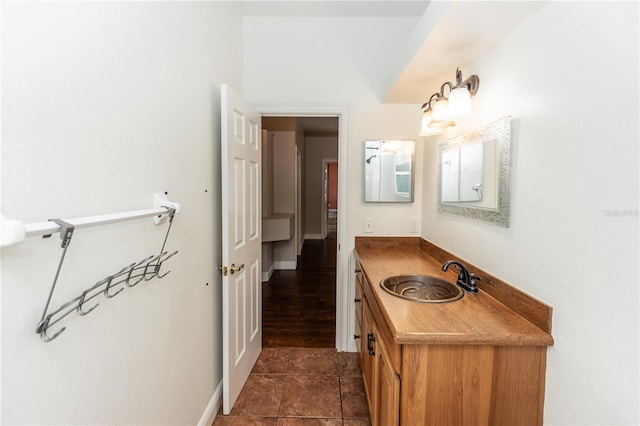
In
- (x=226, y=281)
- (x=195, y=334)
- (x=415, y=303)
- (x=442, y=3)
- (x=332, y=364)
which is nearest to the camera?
(x=442, y=3)

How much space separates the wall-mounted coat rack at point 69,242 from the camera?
565mm

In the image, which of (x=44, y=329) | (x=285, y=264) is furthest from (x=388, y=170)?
(x=285, y=264)

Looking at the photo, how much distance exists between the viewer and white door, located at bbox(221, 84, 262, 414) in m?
1.71

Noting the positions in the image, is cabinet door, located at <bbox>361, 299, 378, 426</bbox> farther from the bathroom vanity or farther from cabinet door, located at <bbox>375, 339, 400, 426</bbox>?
the bathroom vanity

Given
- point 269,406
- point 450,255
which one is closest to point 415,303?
point 450,255

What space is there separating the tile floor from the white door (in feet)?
0.33

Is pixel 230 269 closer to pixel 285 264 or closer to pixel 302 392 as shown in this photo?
pixel 302 392

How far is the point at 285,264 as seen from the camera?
4992 millimetres

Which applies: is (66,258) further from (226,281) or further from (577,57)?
(577,57)

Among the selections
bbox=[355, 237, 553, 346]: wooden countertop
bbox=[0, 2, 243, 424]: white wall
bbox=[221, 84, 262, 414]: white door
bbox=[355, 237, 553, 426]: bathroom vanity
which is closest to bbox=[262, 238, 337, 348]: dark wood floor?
bbox=[221, 84, 262, 414]: white door

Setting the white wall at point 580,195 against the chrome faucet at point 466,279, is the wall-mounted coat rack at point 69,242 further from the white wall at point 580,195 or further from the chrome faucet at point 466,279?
the white wall at point 580,195

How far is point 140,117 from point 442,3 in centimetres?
124

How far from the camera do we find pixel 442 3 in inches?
45.9

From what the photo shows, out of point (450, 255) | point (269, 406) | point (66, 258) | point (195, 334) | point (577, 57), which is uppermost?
point (577, 57)
